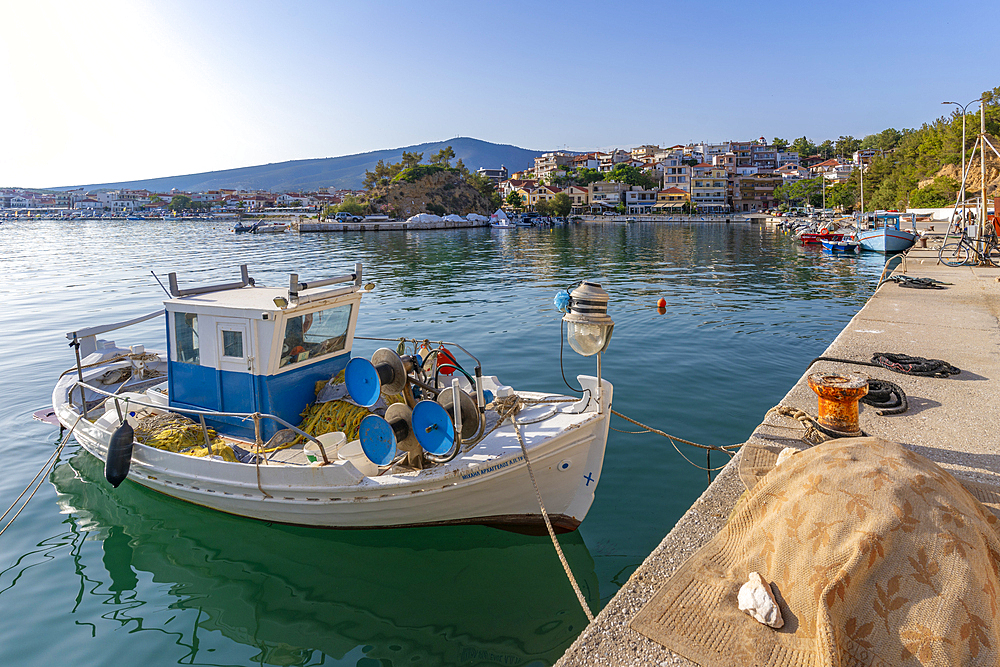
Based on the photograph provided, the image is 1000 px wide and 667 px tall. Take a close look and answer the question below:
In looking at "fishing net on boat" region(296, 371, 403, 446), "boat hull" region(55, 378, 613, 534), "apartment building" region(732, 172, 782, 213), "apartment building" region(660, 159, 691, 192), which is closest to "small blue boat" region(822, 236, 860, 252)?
"boat hull" region(55, 378, 613, 534)

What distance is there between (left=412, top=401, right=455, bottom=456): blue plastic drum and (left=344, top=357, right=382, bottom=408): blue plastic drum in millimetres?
788

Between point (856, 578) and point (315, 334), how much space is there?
6.32 m

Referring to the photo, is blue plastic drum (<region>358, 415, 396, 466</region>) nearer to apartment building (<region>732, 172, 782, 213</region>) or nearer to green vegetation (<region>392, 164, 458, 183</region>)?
apartment building (<region>732, 172, 782, 213</region>)

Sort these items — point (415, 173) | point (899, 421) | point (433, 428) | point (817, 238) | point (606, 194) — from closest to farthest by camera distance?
point (433, 428)
point (899, 421)
point (817, 238)
point (606, 194)
point (415, 173)

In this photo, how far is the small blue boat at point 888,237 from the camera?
3841 cm

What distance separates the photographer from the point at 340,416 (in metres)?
7.30

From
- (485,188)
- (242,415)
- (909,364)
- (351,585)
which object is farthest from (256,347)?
(485,188)

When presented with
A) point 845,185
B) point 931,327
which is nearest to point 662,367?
point 931,327

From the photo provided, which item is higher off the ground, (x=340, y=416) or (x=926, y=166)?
(x=926, y=166)

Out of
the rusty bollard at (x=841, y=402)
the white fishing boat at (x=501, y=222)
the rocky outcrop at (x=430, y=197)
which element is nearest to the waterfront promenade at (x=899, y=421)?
the rusty bollard at (x=841, y=402)

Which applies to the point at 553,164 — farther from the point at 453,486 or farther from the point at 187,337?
the point at 453,486

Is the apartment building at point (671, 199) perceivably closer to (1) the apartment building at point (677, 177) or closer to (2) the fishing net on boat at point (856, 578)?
(1) the apartment building at point (677, 177)

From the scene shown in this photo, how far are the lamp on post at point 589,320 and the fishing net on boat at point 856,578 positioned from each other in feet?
7.20

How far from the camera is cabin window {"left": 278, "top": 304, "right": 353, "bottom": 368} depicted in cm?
727
